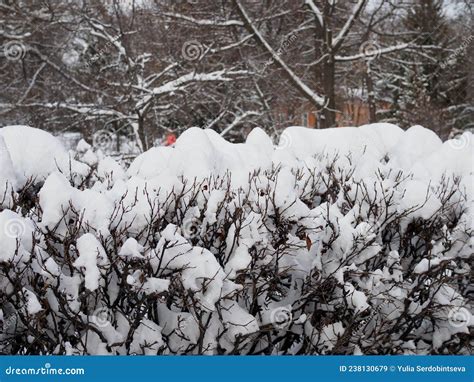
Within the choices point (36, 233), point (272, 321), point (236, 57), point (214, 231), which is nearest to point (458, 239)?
point (272, 321)

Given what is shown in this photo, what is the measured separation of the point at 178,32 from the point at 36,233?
957cm

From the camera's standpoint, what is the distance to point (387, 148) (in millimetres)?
4676

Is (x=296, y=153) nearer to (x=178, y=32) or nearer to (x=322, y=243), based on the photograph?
(x=322, y=243)
